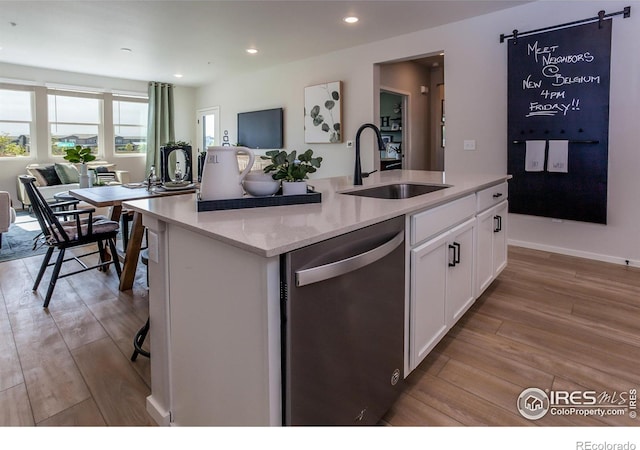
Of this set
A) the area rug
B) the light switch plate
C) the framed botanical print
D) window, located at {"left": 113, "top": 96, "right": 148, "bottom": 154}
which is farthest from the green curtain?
the light switch plate

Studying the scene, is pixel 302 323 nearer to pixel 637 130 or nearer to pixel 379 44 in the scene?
pixel 637 130

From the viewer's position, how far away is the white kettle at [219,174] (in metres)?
1.47

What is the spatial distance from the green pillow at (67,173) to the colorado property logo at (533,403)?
7.62 metres

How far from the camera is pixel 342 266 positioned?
3.63 feet

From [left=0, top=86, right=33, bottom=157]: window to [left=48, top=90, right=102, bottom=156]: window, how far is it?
13.9 inches

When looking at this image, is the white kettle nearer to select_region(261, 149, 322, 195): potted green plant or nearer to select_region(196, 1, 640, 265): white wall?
select_region(261, 149, 322, 195): potted green plant

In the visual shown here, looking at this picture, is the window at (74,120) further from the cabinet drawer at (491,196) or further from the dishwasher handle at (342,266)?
the dishwasher handle at (342,266)

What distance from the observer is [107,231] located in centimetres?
300

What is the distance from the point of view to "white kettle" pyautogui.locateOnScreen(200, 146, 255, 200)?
1.47 metres

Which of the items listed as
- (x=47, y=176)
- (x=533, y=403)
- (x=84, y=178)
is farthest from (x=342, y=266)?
(x=47, y=176)

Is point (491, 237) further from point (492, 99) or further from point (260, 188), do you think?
point (492, 99)

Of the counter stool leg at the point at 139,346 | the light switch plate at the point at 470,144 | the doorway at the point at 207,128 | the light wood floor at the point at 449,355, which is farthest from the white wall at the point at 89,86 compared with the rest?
the counter stool leg at the point at 139,346

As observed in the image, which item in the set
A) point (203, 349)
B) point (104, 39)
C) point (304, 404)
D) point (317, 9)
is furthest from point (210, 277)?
point (104, 39)
